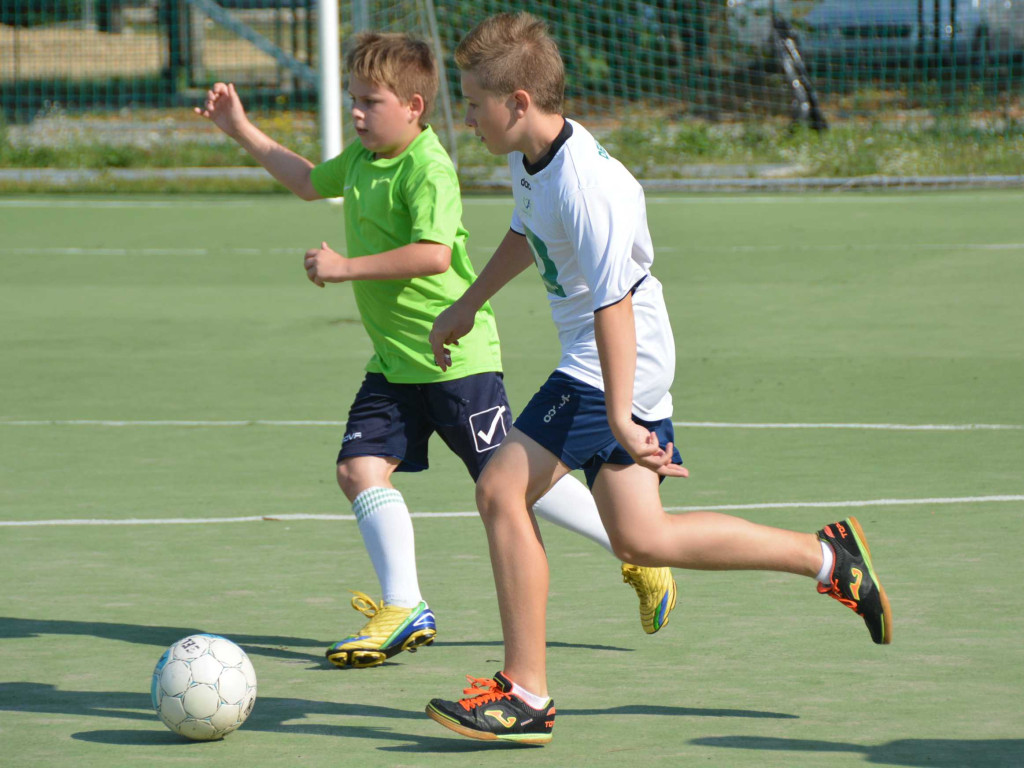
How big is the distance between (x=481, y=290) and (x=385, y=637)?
3.25 ft

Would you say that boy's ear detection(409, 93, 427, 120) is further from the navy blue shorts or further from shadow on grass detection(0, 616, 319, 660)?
shadow on grass detection(0, 616, 319, 660)

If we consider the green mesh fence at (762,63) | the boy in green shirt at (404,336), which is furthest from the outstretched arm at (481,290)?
the green mesh fence at (762,63)

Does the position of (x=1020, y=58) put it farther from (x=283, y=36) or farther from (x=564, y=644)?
(x=564, y=644)

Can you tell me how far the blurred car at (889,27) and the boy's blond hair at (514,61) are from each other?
17.8 metres

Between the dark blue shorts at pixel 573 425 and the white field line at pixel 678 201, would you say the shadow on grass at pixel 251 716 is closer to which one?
the dark blue shorts at pixel 573 425

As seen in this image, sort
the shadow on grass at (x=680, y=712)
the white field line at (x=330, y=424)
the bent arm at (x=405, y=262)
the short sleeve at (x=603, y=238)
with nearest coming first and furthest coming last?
the short sleeve at (x=603, y=238)
the shadow on grass at (x=680, y=712)
the bent arm at (x=405, y=262)
the white field line at (x=330, y=424)

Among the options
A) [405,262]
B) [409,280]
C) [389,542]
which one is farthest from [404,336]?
[389,542]

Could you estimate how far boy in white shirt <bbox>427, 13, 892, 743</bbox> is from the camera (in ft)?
12.3

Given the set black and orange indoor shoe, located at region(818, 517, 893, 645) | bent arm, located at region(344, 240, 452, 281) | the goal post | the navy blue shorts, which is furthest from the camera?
the goal post

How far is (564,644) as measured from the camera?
4699mm

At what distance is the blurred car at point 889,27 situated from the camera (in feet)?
70.1

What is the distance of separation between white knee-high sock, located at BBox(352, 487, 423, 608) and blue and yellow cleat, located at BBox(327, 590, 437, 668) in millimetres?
52

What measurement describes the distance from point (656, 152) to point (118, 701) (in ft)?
53.5

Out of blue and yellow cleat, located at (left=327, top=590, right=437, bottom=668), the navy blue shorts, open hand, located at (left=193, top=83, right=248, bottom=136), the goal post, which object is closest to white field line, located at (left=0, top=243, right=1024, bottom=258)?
the goal post
